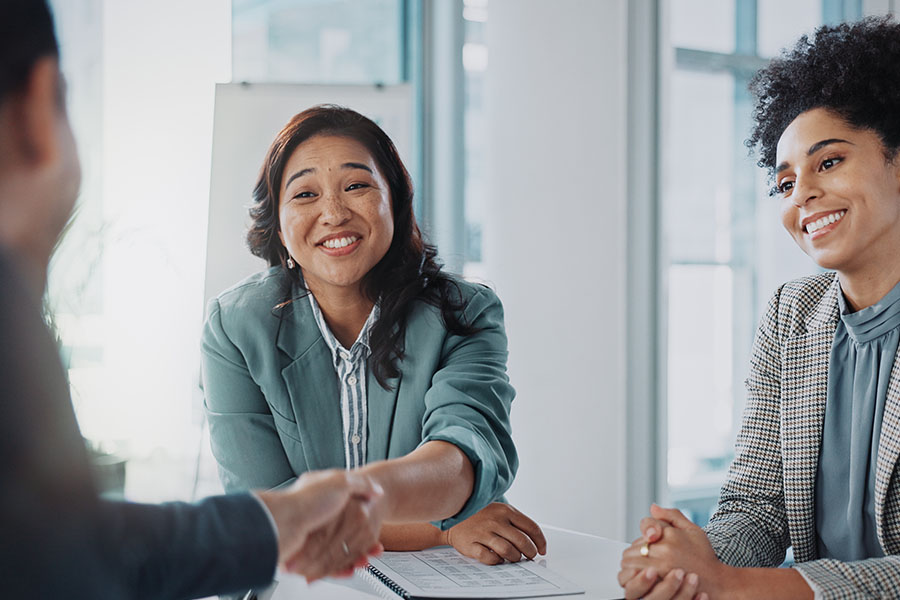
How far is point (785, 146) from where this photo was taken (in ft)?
4.75

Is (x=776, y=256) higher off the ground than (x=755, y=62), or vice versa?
(x=755, y=62)

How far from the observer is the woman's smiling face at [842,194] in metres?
1.34

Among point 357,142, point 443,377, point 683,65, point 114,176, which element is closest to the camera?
point 443,377

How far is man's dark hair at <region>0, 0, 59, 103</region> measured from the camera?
1.86ft

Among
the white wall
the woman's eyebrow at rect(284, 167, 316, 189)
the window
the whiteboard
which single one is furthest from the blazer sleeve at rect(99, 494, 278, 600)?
the window

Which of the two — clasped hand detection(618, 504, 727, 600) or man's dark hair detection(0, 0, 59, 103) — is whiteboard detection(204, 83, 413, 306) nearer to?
clasped hand detection(618, 504, 727, 600)

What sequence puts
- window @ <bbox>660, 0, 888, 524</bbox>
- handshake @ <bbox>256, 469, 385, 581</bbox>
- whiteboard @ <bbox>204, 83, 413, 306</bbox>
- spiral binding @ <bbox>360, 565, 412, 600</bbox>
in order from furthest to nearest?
window @ <bbox>660, 0, 888, 524</bbox> < whiteboard @ <bbox>204, 83, 413, 306</bbox> < spiral binding @ <bbox>360, 565, 412, 600</bbox> < handshake @ <bbox>256, 469, 385, 581</bbox>

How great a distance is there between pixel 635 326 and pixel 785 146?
1612 mm

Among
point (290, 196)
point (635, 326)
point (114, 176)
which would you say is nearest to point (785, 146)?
point (290, 196)

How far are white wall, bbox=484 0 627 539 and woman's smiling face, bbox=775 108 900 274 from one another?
5.18 ft

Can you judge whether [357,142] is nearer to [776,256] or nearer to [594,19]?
[594,19]

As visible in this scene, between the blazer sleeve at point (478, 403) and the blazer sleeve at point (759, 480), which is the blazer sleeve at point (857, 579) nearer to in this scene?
the blazer sleeve at point (759, 480)

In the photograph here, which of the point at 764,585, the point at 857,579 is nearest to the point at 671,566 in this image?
the point at 764,585

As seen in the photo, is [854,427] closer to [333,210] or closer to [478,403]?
[478,403]
